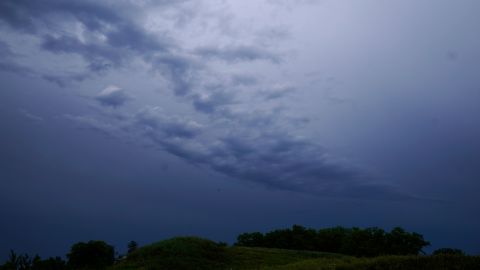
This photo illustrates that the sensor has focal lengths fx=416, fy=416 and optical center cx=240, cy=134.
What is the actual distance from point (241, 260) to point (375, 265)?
62.3 ft

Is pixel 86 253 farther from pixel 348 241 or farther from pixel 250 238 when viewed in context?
pixel 348 241

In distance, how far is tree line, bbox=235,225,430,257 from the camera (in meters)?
51.9

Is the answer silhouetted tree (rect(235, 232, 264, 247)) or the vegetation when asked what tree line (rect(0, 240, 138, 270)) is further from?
silhouetted tree (rect(235, 232, 264, 247))

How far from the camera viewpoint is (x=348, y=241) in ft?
183

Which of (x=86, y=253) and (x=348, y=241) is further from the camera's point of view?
(x=348, y=241)

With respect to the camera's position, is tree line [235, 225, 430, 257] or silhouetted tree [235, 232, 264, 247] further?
silhouetted tree [235, 232, 264, 247]

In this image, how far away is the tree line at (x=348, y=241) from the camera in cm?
5194

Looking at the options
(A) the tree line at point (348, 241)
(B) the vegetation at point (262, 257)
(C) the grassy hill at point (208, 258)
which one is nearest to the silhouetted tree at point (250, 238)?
(A) the tree line at point (348, 241)

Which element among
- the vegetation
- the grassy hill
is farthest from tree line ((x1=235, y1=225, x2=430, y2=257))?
the grassy hill

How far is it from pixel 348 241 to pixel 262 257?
64.3 ft

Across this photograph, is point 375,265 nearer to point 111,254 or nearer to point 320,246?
point 111,254

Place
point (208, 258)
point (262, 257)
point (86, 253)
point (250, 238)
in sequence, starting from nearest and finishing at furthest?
point (208, 258)
point (262, 257)
point (86, 253)
point (250, 238)

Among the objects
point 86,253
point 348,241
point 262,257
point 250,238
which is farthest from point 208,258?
point 250,238

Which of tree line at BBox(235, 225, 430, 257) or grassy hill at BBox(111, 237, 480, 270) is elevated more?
tree line at BBox(235, 225, 430, 257)
